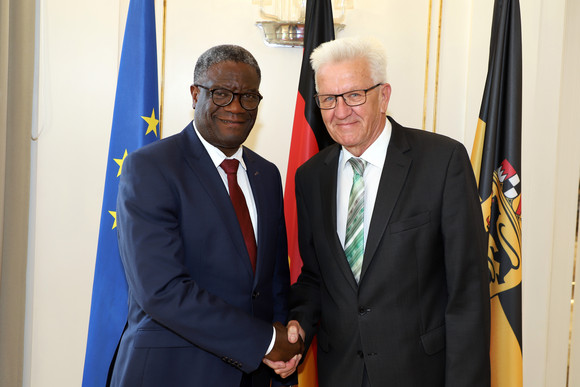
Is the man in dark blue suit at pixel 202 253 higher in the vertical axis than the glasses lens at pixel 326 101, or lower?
lower

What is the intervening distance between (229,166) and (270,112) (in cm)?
136

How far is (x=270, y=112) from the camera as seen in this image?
358cm

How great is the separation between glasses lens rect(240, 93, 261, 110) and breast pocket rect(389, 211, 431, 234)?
2.47 feet

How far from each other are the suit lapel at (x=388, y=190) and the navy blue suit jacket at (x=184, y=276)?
0.45 metres

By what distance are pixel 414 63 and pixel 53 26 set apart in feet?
7.30

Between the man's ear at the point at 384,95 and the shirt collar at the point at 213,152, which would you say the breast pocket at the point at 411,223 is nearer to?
the man's ear at the point at 384,95

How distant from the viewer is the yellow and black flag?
3023mm

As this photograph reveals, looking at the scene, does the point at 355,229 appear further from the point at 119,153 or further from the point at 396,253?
the point at 119,153

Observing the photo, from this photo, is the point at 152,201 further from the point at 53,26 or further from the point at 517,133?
the point at 517,133

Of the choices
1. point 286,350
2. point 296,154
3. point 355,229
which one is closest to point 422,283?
Result: point 355,229

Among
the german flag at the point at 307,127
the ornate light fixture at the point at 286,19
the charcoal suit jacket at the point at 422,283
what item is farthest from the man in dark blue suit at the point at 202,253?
the ornate light fixture at the point at 286,19

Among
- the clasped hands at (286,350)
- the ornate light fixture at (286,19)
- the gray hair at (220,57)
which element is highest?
the ornate light fixture at (286,19)

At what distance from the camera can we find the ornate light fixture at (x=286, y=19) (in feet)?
11.1

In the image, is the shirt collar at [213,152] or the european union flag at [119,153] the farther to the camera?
Result: the european union flag at [119,153]
